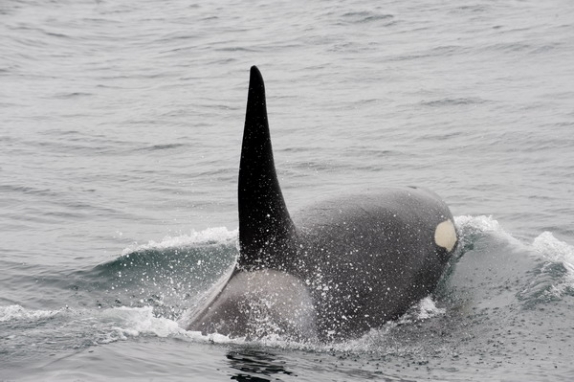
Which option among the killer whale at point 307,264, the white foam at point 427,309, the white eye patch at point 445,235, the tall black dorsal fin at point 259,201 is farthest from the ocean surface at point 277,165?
the tall black dorsal fin at point 259,201

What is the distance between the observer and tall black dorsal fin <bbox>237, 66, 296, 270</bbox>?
7.20m

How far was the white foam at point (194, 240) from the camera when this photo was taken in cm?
1116

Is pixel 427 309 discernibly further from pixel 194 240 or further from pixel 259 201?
pixel 194 240

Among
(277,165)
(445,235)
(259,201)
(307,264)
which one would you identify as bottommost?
(277,165)

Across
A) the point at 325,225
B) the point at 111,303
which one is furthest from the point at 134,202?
the point at 325,225

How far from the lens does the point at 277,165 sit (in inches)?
628

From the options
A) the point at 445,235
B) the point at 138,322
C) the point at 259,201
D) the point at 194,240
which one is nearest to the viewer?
the point at 259,201

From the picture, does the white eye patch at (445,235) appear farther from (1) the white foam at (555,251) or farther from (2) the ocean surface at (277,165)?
(1) the white foam at (555,251)

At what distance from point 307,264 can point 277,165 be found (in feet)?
27.0

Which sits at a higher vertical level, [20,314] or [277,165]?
[20,314]

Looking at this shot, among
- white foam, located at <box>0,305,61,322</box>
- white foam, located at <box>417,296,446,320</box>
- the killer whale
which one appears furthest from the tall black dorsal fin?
white foam, located at <box>0,305,61,322</box>

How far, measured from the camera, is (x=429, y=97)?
1989 centimetres

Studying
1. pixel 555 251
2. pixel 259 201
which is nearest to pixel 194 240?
pixel 259 201

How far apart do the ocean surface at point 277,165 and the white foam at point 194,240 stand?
4 cm
